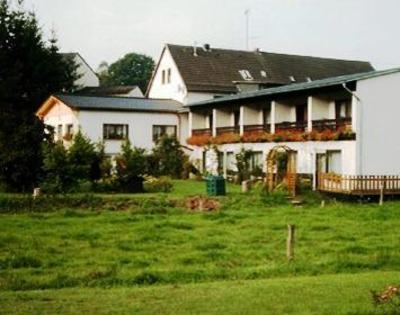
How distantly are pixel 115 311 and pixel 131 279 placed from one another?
3504 millimetres

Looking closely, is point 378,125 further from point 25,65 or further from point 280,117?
point 25,65

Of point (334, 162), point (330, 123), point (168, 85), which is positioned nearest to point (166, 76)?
point (168, 85)

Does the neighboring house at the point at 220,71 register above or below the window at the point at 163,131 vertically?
above

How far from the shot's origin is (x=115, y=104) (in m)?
50.8

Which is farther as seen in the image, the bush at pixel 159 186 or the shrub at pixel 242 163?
the shrub at pixel 242 163

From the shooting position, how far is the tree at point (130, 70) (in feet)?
409

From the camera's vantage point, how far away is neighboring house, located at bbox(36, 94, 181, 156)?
49031mm

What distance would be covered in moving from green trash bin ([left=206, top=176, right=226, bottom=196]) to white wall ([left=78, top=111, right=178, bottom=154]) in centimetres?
1695

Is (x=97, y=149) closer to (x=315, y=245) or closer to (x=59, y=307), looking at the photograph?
(x=315, y=245)

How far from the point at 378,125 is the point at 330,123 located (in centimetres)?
305

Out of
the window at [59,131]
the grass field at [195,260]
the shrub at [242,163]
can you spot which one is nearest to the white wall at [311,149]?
the shrub at [242,163]

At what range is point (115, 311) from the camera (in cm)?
1048

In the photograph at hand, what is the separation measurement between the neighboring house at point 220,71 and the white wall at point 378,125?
23141mm

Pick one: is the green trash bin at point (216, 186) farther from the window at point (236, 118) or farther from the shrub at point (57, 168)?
the window at point (236, 118)
